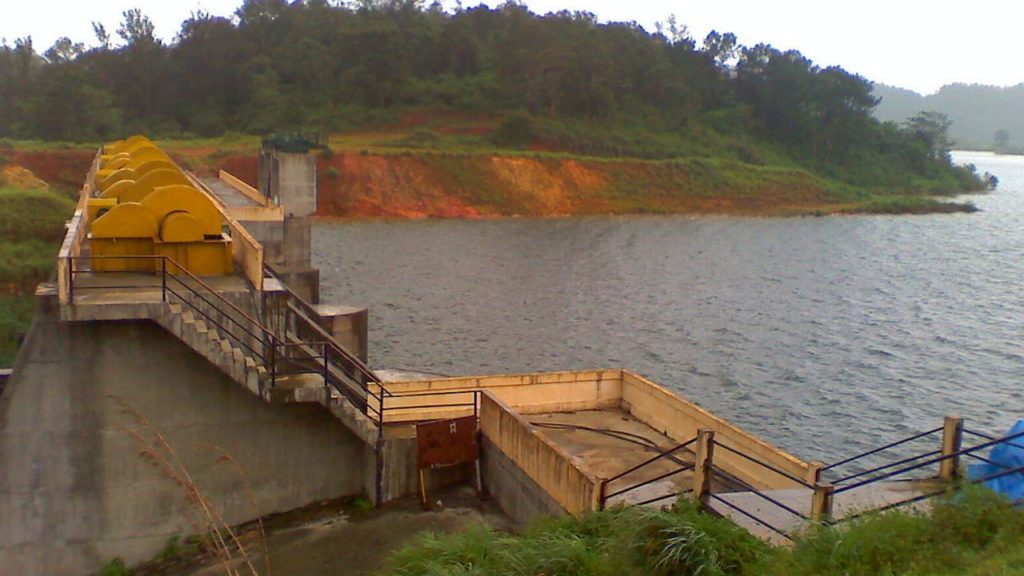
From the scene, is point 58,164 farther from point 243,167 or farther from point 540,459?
point 540,459

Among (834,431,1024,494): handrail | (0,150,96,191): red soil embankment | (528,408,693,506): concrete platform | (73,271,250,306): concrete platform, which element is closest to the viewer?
(834,431,1024,494): handrail

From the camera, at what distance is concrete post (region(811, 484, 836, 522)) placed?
8.79m

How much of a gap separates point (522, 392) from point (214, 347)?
557 cm

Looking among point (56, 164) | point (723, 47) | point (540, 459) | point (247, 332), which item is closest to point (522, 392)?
point (540, 459)

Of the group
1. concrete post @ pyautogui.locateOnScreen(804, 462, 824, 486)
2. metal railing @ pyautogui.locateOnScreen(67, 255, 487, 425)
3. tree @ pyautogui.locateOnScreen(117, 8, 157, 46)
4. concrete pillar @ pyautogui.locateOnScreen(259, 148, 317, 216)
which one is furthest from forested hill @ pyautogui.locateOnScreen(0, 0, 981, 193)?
concrete post @ pyautogui.locateOnScreen(804, 462, 824, 486)

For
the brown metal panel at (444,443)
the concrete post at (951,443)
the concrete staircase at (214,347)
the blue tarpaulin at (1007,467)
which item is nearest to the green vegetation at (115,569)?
the concrete staircase at (214,347)

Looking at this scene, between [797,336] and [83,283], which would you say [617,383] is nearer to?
[83,283]

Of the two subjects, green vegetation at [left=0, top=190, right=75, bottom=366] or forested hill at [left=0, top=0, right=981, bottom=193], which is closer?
green vegetation at [left=0, top=190, right=75, bottom=366]

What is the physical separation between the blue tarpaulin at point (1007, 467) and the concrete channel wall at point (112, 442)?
345 inches

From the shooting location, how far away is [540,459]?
13.2 meters

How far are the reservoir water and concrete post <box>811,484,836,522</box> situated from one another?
42.9 feet

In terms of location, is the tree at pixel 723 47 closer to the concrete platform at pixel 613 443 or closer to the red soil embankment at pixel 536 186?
the red soil embankment at pixel 536 186

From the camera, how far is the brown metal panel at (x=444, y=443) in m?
15.2

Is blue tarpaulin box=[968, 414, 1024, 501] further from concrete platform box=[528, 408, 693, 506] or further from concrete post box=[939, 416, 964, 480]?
concrete platform box=[528, 408, 693, 506]
